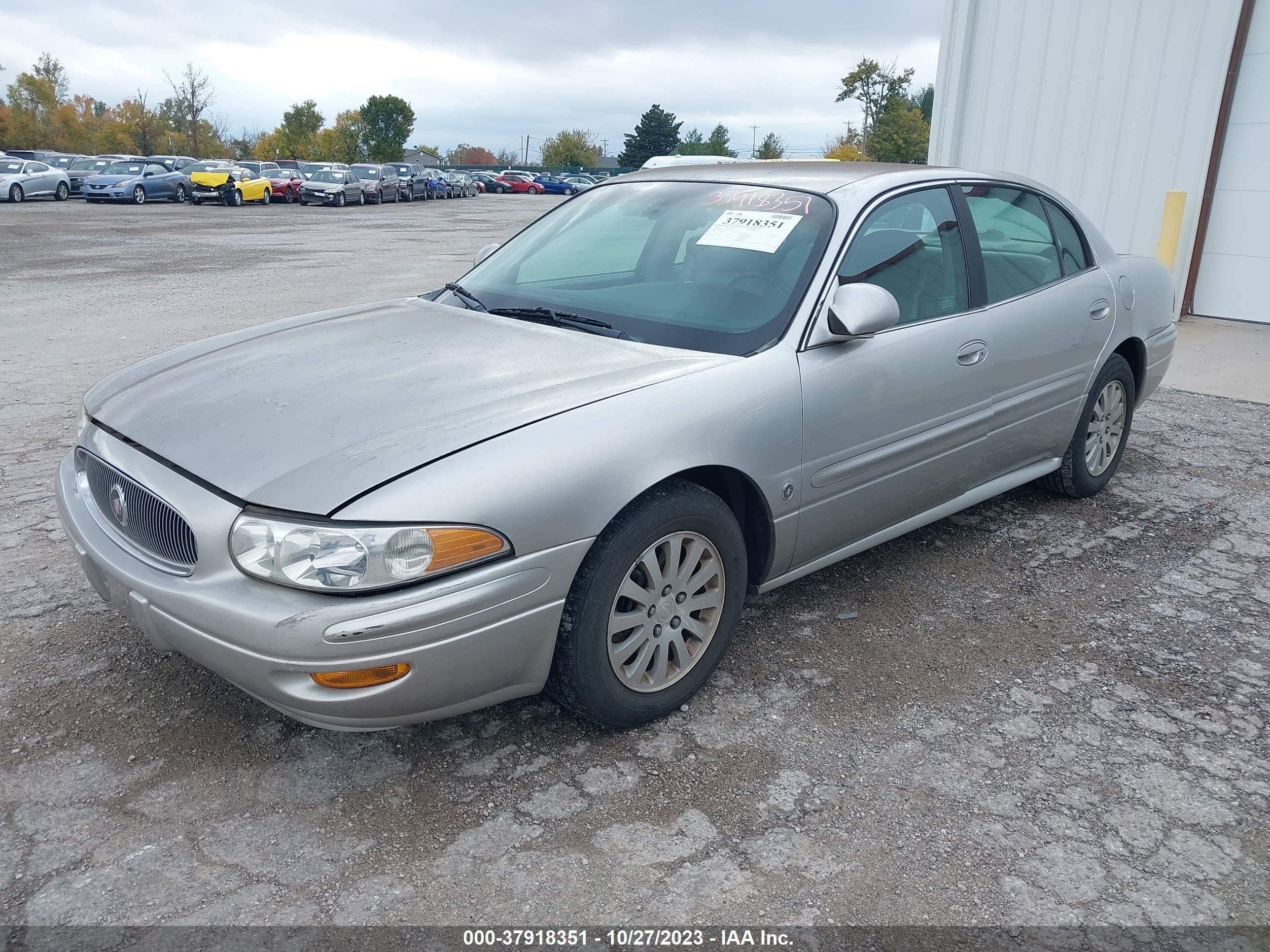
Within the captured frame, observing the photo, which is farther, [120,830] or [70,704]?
[70,704]

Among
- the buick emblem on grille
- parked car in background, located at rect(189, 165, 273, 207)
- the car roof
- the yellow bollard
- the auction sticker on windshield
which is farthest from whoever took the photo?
parked car in background, located at rect(189, 165, 273, 207)

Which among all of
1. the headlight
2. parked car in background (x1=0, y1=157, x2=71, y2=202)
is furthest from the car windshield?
parked car in background (x1=0, y1=157, x2=71, y2=202)

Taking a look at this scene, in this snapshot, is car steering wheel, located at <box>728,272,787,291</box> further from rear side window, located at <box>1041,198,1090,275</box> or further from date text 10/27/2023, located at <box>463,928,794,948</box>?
date text 10/27/2023, located at <box>463,928,794,948</box>

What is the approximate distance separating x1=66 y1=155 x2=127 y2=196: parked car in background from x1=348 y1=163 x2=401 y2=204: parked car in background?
742 cm

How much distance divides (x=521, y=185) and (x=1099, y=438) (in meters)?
58.3

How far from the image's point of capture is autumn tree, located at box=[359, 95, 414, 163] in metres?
93.4

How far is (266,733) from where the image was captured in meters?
2.79

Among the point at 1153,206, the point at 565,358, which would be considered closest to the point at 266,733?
the point at 565,358

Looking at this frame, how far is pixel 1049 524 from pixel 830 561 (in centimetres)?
161

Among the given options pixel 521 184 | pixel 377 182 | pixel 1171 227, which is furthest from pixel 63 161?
pixel 1171 227

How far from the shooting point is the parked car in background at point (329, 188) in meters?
34.0

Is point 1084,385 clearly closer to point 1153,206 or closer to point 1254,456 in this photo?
point 1254,456

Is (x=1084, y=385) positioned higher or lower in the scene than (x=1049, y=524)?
higher

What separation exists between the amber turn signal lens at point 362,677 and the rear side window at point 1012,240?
8.65ft
